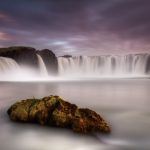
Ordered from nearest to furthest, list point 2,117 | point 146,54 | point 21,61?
point 2,117, point 21,61, point 146,54

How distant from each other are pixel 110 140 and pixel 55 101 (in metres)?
2.28

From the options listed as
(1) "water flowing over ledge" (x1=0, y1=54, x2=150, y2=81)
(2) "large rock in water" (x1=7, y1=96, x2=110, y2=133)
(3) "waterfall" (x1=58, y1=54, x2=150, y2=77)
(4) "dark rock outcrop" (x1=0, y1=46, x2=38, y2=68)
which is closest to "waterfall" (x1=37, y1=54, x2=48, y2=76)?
(4) "dark rock outcrop" (x1=0, y1=46, x2=38, y2=68)

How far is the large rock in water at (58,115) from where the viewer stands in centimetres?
726

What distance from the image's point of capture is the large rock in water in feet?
23.8

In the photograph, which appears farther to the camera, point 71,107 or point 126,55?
point 126,55

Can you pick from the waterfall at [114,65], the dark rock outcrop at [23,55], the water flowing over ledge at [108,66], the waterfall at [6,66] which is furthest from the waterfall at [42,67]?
the waterfall at [114,65]

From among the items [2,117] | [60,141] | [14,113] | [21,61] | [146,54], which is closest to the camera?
[60,141]

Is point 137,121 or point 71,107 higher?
point 71,107

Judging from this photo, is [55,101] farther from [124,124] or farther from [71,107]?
[124,124]

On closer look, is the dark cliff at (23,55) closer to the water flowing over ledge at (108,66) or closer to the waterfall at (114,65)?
the water flowing over ledge at (108,66)

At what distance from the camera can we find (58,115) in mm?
7656

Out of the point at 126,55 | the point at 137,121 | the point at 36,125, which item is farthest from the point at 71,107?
the point at 126,55

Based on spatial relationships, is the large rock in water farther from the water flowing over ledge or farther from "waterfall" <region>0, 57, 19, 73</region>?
the water flowing over ledge

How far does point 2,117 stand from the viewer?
9250 millimetres
